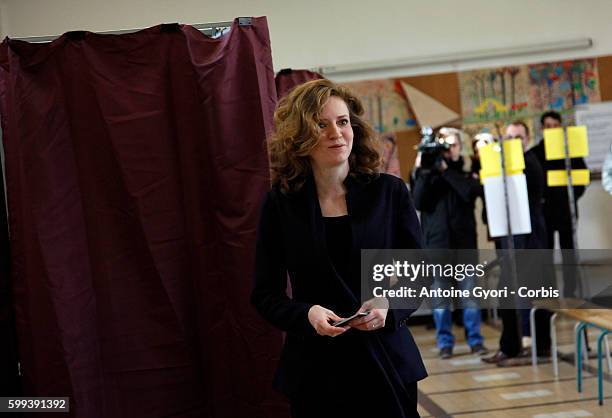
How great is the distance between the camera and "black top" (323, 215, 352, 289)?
2016 mm

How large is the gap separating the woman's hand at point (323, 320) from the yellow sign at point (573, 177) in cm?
473

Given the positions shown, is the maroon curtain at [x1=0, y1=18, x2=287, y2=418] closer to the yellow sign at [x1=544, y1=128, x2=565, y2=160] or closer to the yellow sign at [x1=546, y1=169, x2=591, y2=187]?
the yellow sign at [x1=544, y1=128, x2=565, y2=160]

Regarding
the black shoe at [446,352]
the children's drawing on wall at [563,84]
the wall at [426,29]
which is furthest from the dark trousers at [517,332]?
the children's drawing on wall at [563,84]

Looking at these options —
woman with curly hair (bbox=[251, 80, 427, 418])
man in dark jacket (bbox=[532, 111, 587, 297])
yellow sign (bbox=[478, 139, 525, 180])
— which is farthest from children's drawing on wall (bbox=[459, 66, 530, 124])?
woman with curly hair (bbox=[251, 80, 427, 418])

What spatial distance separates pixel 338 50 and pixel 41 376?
19.8 feet

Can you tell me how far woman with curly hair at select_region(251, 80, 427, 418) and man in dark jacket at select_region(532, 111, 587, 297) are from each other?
17.2ft

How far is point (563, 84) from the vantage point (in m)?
8.52

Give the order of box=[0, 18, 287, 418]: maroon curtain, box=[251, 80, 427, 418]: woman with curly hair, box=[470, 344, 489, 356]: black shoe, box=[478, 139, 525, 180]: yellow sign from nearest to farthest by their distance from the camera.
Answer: box=[251, 80, 427, 418]: woman with curly hair
box=[0, 18, 287, 418]: maroon curtain
box=[478, 139, 525, 180]: yellow sign
box=[470, 344, 489, 356]: black shoe

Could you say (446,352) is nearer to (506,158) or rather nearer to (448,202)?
(448,202)

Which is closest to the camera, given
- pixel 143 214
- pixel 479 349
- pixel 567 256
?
pixel 143 214

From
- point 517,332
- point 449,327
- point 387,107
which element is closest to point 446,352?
point 449,327

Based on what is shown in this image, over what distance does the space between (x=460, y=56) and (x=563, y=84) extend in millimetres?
1062

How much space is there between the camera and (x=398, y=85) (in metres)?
8.47

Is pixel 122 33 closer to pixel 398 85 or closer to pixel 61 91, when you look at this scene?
pixel 61 91
